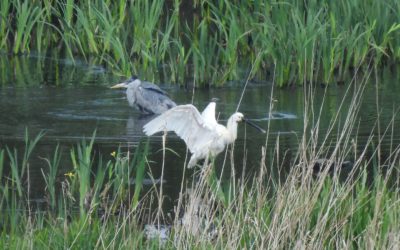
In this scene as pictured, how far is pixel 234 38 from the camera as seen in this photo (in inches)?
440

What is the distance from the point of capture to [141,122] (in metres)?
10.2

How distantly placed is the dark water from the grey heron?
0.14 metres

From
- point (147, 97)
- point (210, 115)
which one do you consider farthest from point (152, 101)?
point (210, 115)

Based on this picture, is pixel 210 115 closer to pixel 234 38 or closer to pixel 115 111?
pixel 115 111

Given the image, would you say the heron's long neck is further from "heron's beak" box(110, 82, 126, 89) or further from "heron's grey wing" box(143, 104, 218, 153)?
"heron's beak" box(110, 82, 126, 89)

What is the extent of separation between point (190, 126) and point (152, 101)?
2129 mm

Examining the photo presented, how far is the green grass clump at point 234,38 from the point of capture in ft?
36.3

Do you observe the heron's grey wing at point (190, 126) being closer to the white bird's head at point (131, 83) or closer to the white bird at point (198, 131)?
the white bird at point (198, 131)

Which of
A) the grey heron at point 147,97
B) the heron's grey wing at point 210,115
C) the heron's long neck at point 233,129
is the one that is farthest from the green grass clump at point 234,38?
the heron's long neck at point 233,129

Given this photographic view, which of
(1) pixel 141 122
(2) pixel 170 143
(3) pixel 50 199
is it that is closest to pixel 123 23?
(1) pixel 141 122

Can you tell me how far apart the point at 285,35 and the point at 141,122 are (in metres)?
1.76

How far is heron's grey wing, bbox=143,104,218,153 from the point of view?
8.42 metres

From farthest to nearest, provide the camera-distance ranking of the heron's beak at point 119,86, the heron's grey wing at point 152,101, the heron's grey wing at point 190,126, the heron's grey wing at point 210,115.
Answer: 1. the heron's beak at point 119,86
2. the heron's grey wing at point 152,101
3. the heron's grey wing at point 210,115
4. the heron's grey wing at point 190,126

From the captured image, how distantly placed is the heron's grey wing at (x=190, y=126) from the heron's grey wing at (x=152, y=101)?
5.94 feet
